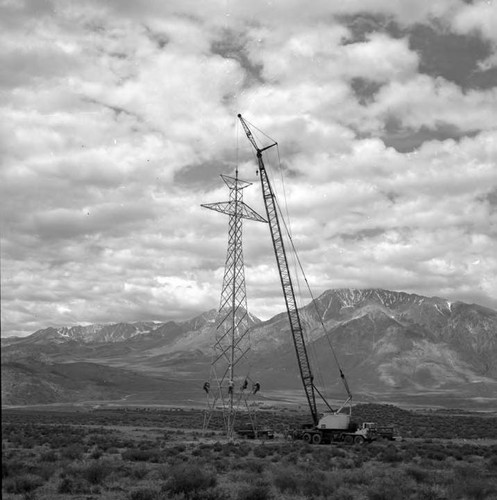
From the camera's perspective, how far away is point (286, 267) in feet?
222

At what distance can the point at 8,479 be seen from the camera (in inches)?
933

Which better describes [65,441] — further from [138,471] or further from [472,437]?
[472,437]

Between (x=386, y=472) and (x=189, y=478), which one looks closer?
(x=189, y=478)

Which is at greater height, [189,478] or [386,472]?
[189,478]

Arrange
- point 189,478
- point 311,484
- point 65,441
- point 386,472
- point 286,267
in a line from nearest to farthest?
point 189,478 → point 311,484 → point 386,472 → point 65,441 → point 286,267

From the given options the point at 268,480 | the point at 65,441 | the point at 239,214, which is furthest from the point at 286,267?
the point at 268,480

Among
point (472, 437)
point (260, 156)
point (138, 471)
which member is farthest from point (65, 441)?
point (472, 437)

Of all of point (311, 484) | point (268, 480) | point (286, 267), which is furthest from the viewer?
point (286, 267)

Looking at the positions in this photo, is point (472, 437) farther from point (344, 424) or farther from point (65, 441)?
point (65, 441)

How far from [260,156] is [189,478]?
53.2 m

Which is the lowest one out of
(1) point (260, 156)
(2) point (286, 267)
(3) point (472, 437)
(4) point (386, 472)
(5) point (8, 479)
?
(3) point (472, 437)

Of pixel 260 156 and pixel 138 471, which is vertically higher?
pixel 260 156

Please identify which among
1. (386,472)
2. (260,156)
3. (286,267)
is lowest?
(386,472)

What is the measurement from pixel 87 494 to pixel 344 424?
3849 centimetres
